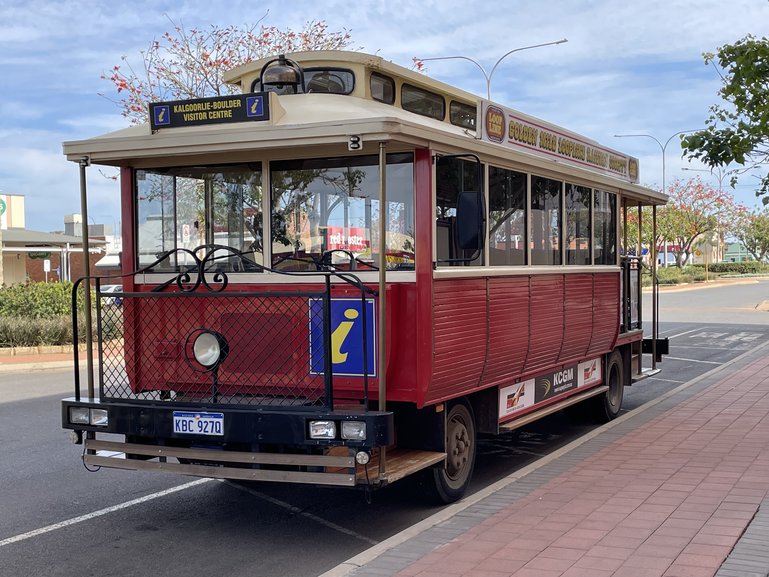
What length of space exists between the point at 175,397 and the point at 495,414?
258 centimetres

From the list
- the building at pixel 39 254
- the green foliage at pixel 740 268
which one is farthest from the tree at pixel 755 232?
the building at pixel 39 254

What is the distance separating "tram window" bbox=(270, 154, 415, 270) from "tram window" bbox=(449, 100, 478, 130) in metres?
1.66

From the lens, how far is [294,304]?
6.02m

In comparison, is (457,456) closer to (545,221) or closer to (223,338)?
(223,338)

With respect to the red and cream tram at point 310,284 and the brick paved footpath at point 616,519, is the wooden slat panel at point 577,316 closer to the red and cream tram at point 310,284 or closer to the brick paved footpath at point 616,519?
the brick paved footpath at point 616,519

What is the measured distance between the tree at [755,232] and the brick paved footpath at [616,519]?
80332 millimetres

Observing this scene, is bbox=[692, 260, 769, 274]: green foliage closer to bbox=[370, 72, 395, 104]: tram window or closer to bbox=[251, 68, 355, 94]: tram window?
bbox=[370, 72, 395, 104]: tram window

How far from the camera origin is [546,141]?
325 inches

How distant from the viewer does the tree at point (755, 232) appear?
86938 mm

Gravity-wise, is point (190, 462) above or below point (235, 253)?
below

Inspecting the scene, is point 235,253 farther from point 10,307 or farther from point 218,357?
point 10,307

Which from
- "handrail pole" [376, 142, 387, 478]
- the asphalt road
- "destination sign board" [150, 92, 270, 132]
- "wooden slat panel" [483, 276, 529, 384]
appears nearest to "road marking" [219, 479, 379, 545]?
the asphalt road

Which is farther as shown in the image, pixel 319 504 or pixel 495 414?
pixel 495 414

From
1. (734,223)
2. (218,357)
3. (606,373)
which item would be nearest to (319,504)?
(218,357)
